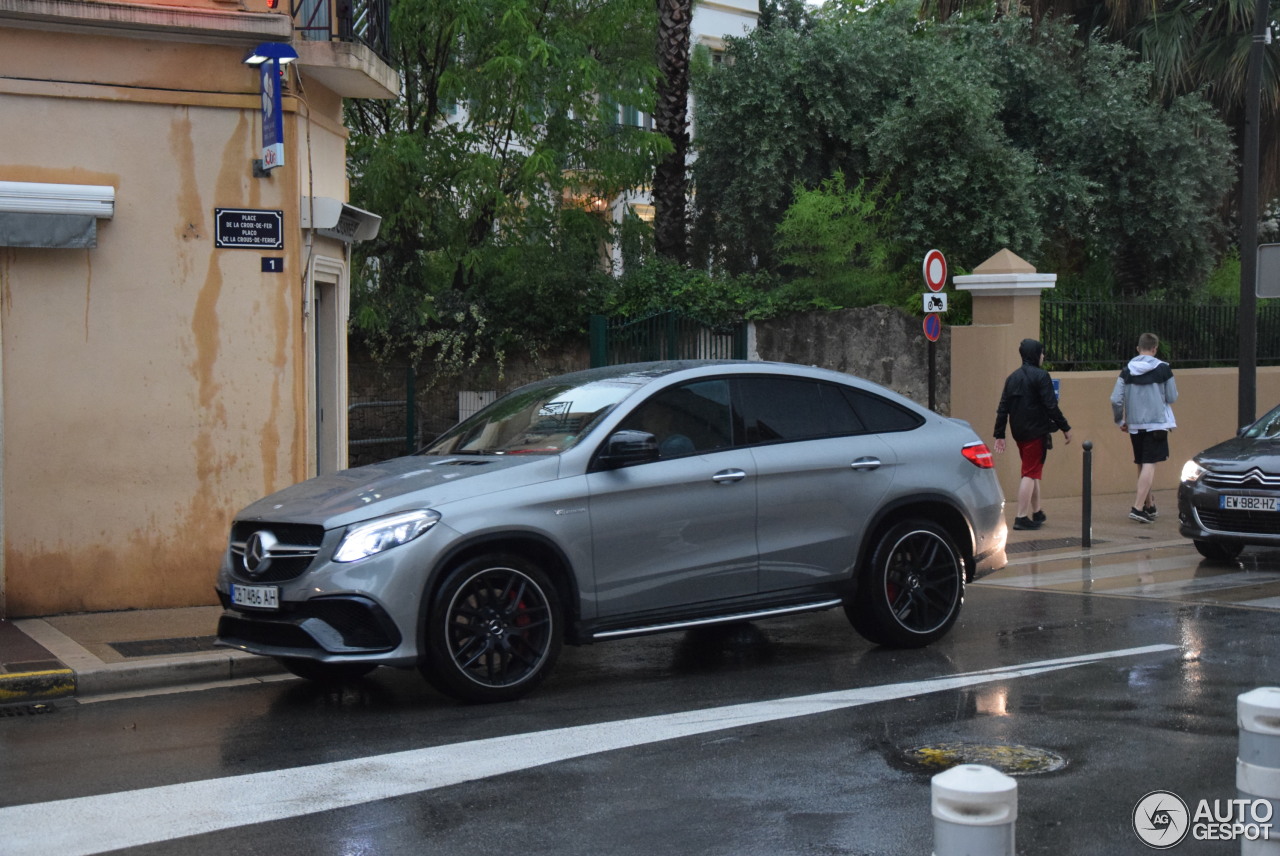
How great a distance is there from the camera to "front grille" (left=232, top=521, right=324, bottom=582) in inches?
267

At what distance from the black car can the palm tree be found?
8.43 m

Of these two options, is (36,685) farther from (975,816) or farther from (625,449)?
(975,816)

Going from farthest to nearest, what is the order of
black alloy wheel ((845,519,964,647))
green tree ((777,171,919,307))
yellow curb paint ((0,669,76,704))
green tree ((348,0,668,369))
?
green tree ((777,171,919,307)), green tree ((348,0,668,369)), black alloy wheel ((845,519,964,647)), yellow curb paint ((0,669,76,704))

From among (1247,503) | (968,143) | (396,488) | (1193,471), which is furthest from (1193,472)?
(968,143)

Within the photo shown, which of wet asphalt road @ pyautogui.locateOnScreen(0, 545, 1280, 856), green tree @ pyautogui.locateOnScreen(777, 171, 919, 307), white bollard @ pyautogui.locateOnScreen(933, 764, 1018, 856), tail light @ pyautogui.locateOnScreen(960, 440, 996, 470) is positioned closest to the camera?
white bollard @ pyautogui.locateOnScreen(933, 764, 1018, 856)

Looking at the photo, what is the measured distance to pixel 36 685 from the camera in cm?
748

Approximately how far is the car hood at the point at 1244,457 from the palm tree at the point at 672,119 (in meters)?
8.33

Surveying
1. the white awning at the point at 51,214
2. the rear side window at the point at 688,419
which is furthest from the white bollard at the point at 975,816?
the white awning at the point at 51,214

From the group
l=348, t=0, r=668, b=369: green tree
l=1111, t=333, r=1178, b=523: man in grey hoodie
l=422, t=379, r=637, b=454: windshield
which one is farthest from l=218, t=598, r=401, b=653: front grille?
l=1111, t=333, r=1178, b=523: man in grey hoodie

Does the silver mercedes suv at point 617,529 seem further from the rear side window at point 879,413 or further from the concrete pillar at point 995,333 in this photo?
the concrete pillar at point 995,333

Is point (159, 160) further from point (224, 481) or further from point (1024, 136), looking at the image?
point (1024, 136)

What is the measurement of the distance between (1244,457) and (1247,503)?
474 mm

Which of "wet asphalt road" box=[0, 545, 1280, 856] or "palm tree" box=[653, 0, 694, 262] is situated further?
"palm tree" box=[653, 0, 694, 262]

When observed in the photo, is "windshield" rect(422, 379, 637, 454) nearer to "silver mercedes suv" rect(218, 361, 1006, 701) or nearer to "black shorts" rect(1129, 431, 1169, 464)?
"silver mercedes suv" rect(218, 361, 1006, 701)
